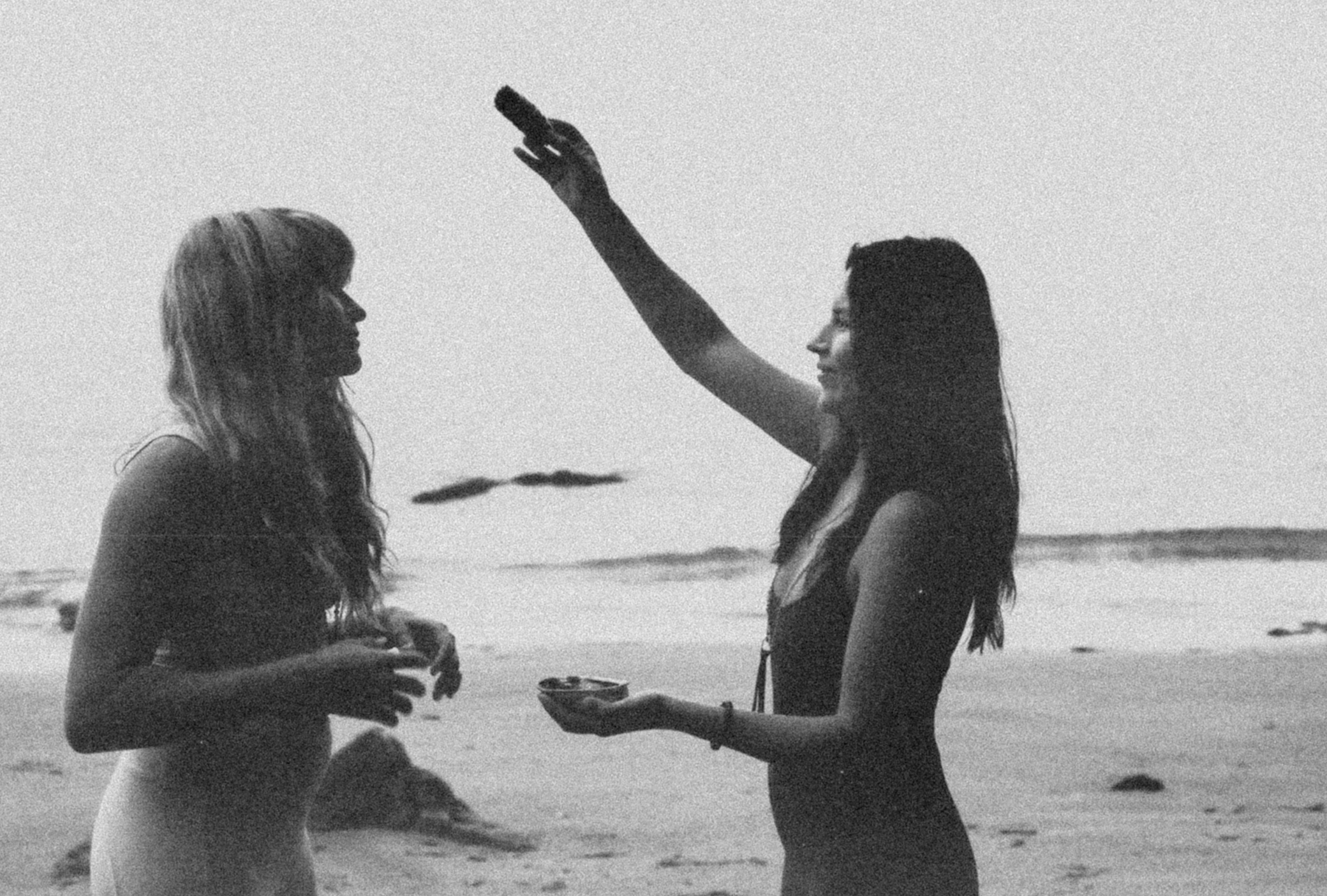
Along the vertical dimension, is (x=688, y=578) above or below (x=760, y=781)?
above

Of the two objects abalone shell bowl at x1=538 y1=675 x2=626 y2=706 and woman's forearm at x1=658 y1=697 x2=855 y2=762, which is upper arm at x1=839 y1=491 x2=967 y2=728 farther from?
abalone shell bowl at x1=538 y1=675 x2=626 y2=706

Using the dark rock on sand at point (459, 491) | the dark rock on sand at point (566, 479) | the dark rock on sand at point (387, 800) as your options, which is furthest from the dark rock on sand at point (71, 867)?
the dark rock on sand at point (566, 479)

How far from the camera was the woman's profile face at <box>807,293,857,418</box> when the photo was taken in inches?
77.3

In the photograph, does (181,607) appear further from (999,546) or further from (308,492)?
(999,546)

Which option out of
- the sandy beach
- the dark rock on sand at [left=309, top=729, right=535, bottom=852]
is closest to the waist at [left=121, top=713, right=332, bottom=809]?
the sandy beach

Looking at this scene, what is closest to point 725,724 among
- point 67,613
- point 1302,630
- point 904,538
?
point 904,538

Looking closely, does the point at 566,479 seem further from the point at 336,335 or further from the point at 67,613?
the point at 336,335

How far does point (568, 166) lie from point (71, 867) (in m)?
2.58

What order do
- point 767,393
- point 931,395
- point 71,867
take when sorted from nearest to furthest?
point 931,395 → point 767,393 → point 71,867

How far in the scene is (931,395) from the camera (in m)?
1.92

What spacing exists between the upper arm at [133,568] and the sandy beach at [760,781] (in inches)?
93.1

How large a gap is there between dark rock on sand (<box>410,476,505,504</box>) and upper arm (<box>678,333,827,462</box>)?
6.60 meters

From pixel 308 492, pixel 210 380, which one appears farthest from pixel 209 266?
pixel 308 492

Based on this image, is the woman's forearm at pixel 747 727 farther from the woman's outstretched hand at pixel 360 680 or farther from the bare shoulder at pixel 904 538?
the woman's outstretched hand at pixel 360 680
